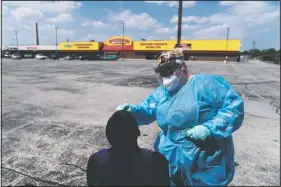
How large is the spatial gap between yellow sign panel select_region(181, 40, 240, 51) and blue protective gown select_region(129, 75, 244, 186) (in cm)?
5337

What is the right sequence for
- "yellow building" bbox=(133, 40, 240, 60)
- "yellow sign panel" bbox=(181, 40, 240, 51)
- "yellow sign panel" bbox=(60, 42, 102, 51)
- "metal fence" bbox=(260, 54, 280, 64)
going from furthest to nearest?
"yellow sign panel" bbox=(60, 42, 102, 51) → "yellow building" bbox=(133, 40, 240, 60) → "yellow sign panel" bbox=(181, 40, 240, 51) → "metal fence" bbox=(260, 54, 280, 64)

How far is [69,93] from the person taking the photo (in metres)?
10.2

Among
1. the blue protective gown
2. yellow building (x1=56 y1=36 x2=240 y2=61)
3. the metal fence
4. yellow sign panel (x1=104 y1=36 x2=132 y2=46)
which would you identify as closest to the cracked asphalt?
the blue protective gown

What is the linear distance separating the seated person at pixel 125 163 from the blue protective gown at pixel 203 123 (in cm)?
49

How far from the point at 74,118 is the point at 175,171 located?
16.8 ft

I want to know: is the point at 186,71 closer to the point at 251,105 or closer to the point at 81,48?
the point at 251,105

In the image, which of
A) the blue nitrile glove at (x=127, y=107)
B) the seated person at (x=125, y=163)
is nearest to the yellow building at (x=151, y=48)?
the blue nitrile glove at (x=127, y=107)

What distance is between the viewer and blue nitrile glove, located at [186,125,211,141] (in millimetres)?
1555

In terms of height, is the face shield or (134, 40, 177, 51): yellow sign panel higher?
(134, 40, 177, 51): yellow sign panel

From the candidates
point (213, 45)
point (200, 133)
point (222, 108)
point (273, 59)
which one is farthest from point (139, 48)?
point (200, 133)

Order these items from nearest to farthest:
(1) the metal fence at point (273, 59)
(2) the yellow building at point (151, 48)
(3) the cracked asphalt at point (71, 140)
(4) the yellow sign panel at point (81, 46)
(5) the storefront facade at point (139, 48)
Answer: (3) the cracked asphalt at point (71, 140) → (1) the metal fence at point (273, 59) → (2) the yellow building at point (151, 48) → (5) the storefront facade at point (139, 48) → (4) the yellow sign panel at point (81, 46)

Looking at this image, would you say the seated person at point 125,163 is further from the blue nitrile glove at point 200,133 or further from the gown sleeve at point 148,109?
the gown sleeve at point 148,109

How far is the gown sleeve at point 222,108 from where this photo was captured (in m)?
1.59

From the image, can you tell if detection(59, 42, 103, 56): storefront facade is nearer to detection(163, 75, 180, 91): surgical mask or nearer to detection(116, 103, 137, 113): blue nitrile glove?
detection(116, 103, 137, 113): blue nitrile glove
